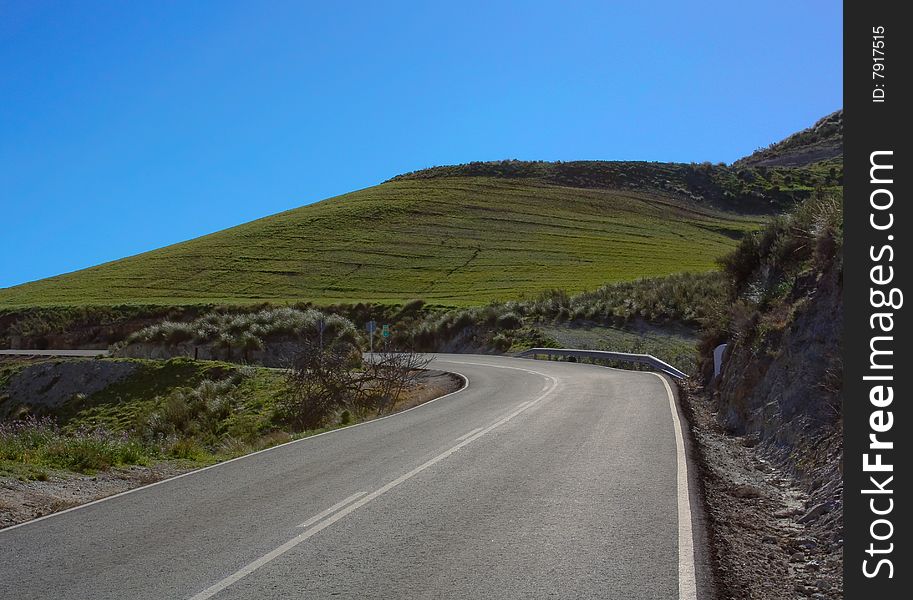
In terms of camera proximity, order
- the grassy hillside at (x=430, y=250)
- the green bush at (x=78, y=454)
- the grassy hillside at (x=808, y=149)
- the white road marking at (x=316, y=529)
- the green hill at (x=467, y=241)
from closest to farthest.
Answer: the white road marking at (x=316, y=529)
the green bush at (x=78, y=454)
the grassy hillside at (x=430, y=250)
the green hill at (x=467, y=241)
the grassy hillside at (x=808, y=149)

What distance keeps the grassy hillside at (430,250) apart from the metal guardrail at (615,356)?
1825 centimetres

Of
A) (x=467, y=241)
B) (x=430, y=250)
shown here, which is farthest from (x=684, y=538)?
(x=467, y=241)

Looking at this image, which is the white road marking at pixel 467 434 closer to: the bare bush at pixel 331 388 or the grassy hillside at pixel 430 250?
the bare bush at pixel 331 388

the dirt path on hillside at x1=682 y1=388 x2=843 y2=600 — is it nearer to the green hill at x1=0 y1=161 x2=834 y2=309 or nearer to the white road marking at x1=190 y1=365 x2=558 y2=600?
the white road marking at x1=190 y1=365 x2=558 y2=600

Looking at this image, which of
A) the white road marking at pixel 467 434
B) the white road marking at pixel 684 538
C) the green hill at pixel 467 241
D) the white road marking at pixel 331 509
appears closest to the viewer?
the white road marking at pixel 684 538

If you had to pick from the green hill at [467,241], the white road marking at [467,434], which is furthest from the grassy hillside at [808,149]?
the white road marking at [467,434]

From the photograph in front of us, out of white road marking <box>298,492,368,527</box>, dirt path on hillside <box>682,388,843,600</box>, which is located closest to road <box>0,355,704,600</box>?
white road marking <box>298,492,368,527</box>

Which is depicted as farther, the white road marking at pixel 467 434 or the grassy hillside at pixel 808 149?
the grassy hillside at pixel 808 149

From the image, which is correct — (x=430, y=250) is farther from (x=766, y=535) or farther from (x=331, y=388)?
(x=766, y=535)

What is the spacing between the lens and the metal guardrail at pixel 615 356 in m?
27.0

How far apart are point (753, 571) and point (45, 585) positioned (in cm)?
549

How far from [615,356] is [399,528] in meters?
24.8

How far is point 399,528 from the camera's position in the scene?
7355 mm

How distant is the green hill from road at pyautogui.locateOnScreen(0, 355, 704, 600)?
42.6 meters
